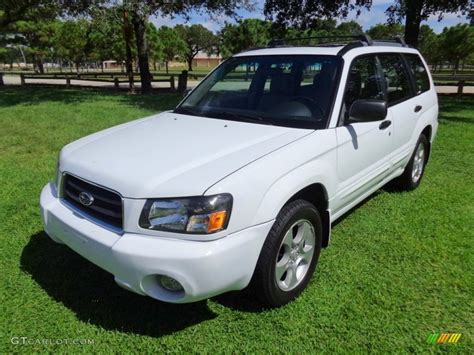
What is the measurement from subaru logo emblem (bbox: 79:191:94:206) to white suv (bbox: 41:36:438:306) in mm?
17

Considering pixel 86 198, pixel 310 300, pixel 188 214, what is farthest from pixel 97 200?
pixel 310 300

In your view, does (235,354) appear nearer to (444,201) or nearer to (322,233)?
(322,233)

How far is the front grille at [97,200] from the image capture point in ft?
7.91

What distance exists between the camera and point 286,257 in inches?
109

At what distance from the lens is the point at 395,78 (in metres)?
4.27

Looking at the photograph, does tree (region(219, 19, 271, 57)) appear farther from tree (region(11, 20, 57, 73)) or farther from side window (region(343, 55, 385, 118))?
side window (region(343, 55, 385, 118))

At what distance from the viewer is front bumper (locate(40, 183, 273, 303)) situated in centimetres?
218

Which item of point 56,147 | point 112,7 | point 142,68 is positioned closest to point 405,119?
point 56,147

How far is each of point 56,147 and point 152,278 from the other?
222 inches

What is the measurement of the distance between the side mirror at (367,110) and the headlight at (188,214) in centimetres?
146

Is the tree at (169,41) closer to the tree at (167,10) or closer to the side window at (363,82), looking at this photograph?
the tree at (167,10)

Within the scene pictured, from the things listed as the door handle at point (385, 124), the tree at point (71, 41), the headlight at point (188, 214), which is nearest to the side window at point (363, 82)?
the door handle at point (385, 124)

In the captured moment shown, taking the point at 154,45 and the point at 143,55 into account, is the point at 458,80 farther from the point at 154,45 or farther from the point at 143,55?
the point at 154,45

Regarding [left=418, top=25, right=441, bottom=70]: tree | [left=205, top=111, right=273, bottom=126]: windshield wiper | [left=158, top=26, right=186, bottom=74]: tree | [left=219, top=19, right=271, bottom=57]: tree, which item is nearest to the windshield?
[left=205, top=111, right=273, bottom=126]: windshield wiper
